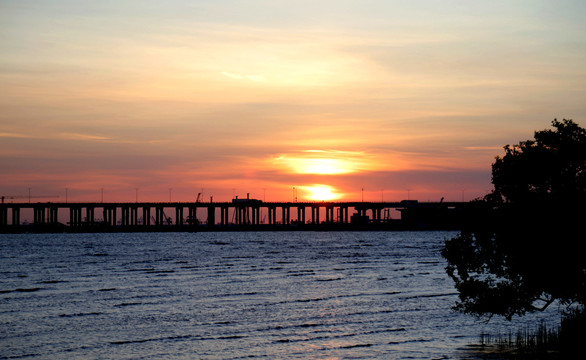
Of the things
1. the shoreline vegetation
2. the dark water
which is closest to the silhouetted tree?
the shoreline vegetation

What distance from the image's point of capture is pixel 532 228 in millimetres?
36500

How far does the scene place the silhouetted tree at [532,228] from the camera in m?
35.8

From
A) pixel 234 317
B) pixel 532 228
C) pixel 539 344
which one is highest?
pixel 532 228

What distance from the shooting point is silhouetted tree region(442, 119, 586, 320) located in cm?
3584

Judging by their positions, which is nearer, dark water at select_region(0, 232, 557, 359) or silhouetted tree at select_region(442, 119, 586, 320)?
silhouetted tree at select_region(442, 119, 586, 320)

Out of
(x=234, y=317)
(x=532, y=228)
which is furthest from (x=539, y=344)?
(x=234, y=317)

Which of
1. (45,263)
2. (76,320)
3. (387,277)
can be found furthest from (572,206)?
(45,263)

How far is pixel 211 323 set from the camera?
46.8 m

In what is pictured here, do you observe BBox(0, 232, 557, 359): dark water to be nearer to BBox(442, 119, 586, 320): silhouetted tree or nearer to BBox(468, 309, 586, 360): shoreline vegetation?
BBox(468, 309, 586, 360): shoreline vegetation

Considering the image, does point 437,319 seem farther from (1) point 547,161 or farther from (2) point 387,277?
(2) point 387,277

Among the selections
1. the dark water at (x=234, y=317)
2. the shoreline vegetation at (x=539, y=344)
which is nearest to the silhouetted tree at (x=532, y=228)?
the shoreline vegetation at (x=539, y=344)

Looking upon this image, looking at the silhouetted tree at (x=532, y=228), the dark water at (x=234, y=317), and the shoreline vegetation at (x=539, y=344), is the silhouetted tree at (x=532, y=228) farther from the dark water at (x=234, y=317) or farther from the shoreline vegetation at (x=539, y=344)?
the dark water at (x=234, y=317)

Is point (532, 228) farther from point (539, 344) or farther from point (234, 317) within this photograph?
point (234, 317)

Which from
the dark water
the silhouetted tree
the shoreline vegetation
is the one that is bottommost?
the dark water
